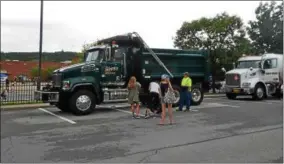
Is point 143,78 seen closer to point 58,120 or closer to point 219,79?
point 58,120

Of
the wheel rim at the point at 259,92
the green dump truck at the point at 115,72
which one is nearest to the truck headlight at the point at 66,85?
the green dump truck at the point at 115,72

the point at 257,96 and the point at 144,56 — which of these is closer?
the point at 144,56

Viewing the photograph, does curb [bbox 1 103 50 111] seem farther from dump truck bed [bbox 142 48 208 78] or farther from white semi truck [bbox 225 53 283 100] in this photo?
white semi truck [bbox 225 53 283 100]

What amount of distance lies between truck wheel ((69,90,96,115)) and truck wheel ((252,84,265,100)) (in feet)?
35.2

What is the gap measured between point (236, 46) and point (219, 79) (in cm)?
311

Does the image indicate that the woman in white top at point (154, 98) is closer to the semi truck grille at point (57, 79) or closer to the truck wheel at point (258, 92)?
the semi truck grille at point (57, 79)

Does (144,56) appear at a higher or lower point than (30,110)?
higher

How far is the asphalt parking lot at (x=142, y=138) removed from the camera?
6.83m

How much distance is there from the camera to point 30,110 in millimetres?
15578

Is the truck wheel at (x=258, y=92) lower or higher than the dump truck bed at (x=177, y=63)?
lower

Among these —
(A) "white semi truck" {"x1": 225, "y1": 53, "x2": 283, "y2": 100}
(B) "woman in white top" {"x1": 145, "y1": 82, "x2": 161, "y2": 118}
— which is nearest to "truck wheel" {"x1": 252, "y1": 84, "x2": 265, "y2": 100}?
(A) "white semi truck" {"x1": 225, "y1": 53, "x2": 283, "y2": 100}

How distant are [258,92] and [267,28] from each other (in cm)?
2262

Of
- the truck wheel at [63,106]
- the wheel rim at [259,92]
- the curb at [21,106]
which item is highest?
the wheel rim at [259,92]

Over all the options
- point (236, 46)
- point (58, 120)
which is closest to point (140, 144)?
point (58, 120)
